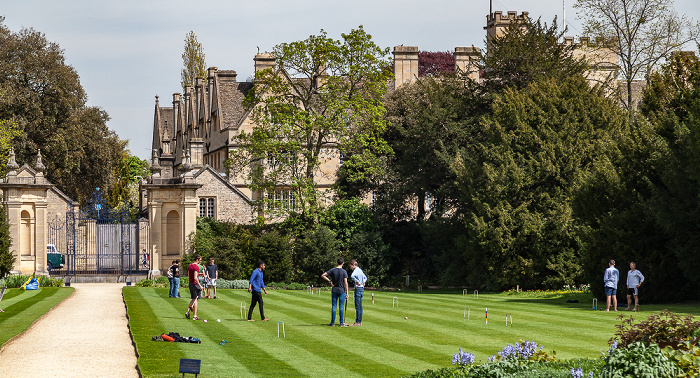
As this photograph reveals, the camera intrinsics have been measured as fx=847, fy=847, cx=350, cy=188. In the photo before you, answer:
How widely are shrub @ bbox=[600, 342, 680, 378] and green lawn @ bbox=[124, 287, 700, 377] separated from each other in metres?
→ 4.20

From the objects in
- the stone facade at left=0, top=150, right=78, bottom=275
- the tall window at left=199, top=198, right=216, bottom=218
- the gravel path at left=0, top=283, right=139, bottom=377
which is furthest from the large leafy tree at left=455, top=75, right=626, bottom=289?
the stone facade at left=0, top=150, right=78, bottom=275

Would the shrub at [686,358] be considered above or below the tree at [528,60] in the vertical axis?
below

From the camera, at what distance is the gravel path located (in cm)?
1385

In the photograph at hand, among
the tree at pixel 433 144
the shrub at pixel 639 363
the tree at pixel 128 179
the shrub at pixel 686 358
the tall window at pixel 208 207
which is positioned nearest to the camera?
the shrub at pixel 639 363

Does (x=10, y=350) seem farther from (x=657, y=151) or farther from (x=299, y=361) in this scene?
(x=657, y=151)

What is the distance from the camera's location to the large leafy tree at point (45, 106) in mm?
53969

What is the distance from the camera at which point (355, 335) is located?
18.3 metres

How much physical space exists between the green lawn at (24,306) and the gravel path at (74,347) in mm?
292

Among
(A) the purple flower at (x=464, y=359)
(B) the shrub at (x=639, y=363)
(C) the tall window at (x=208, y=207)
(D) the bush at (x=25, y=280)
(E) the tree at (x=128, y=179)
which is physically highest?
(E) the tree at (x=128, y=179)

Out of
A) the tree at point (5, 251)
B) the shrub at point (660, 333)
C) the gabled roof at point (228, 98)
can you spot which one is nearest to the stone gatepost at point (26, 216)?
the tree at point (5, 251)

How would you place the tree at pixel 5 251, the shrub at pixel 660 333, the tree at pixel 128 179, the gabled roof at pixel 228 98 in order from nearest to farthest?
the shrub at pixel 660 333 < the tree at pixel 5 251 < the gabled roof at pixel 228 98 < the tree at pixel 128 179

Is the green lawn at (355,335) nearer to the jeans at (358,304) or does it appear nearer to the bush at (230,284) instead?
the jeans at (358,304)

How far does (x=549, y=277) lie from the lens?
121 feet

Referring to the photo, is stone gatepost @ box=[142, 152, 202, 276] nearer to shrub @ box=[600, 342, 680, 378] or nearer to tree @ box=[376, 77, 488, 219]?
tree @ box=[376, 77, 488, 219]
